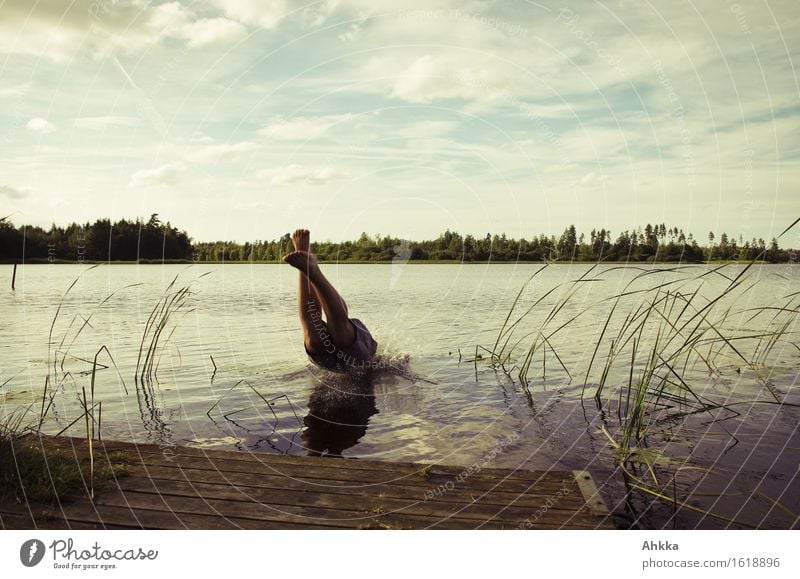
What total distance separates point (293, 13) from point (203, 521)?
563cm

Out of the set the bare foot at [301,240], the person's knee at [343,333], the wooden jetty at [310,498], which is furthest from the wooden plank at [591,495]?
the bare foot at [301,240]

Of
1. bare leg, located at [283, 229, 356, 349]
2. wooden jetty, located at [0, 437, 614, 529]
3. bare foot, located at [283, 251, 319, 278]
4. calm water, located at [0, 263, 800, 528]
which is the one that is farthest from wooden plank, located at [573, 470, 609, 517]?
bare foot, located at [283, 251, 319, 278]

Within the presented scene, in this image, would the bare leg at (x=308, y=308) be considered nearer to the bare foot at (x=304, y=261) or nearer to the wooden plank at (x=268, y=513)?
the bare foot at (x=304, y=261)

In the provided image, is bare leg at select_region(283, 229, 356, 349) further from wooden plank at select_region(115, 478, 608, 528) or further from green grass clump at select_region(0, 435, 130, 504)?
wooden plank at select_region(115, 478, 608, 528)

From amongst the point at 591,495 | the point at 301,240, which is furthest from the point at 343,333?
the point at 591,495

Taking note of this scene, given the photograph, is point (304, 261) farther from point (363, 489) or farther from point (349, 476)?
point (363, 489)

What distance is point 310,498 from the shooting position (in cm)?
377

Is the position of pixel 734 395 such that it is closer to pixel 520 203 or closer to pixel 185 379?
pixel 520 203

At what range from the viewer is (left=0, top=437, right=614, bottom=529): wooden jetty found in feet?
11.4

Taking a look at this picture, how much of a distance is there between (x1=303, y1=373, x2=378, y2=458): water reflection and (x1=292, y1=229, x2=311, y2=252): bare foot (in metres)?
2.21

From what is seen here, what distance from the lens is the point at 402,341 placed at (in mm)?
14133

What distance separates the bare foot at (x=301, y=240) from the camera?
7.45m

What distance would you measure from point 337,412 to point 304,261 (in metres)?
2.07
